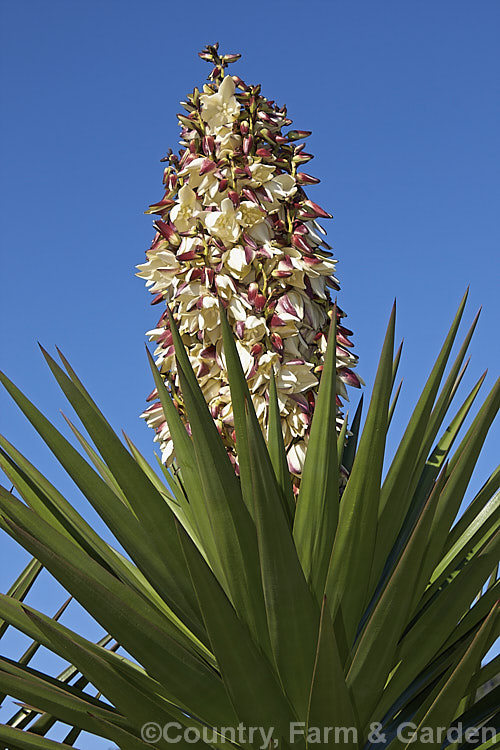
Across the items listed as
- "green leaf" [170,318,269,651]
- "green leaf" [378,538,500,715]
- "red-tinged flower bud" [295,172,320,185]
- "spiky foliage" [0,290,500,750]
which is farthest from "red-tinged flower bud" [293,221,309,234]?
"green leaf" [378,538,500,715]

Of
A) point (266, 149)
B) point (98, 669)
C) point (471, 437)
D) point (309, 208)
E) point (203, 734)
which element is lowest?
point (203, 734)

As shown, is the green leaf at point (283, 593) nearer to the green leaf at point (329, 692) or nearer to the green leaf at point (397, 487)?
the green leaf at point (329, 692)

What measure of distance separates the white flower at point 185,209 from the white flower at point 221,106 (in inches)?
7.8

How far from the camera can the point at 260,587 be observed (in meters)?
1.39

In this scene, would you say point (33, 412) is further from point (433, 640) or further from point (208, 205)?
point (433, 640)

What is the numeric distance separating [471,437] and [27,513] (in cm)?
94

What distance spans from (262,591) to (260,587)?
0.01 meters

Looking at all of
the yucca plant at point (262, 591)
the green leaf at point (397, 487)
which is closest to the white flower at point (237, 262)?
the yucca plant at point (262, 591)

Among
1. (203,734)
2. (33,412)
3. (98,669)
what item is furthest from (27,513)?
(203,734)

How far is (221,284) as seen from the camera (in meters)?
1.82

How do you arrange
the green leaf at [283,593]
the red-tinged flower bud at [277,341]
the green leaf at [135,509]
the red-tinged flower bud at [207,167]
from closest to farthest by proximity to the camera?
the green leaf at [283,593] < the green leaf at [135,509] < the red-tinged flower bud at [277,341] < the red-tinged flower bud at [207,167]

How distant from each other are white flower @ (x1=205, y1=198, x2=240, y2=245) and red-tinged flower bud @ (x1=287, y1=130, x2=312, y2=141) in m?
0.31

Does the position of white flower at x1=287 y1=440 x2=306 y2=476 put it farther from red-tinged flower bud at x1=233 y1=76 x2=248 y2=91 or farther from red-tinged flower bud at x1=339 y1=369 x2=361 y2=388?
red-tinged flower bud at x1=233 y1=76 x2=248 y2=91

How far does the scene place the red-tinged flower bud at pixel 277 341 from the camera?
5.92 feet
